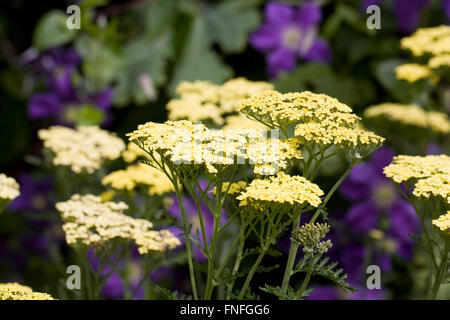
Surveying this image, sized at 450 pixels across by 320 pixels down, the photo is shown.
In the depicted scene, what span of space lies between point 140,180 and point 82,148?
9 centimetres

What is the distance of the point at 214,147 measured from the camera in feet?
1.66

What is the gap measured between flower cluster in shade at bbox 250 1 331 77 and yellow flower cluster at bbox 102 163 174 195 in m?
0.64

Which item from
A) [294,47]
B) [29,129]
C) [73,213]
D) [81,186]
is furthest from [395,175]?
[29,129]

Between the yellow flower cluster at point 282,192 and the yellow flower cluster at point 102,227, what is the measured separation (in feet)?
0.45

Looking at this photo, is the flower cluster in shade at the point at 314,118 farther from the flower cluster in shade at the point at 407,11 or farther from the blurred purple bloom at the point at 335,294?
the flower cluster in shade at the point at 407,11

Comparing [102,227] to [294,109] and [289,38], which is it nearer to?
[294,109]

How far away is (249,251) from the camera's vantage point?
57cm

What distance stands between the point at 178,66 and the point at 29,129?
42 centimetres

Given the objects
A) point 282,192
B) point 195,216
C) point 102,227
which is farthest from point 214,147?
point 195,216

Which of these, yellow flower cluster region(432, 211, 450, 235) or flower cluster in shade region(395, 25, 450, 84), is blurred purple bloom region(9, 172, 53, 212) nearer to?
flower cluster in shade region(395, 25, 450, 84)

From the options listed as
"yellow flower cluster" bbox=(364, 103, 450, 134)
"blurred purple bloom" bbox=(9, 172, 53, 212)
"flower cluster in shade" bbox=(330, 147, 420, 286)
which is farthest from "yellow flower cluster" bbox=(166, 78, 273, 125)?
"blurred purple bloom" bbox=(9, 172, 53, 212)

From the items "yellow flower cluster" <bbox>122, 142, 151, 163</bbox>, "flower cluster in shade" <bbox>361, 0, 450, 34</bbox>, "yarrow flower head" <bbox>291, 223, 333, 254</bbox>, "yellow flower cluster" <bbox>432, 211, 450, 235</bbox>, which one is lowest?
"yarrow flower head" <bbox>291, 223, 333, 254</bbox>

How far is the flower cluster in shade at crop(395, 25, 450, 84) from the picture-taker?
787mm

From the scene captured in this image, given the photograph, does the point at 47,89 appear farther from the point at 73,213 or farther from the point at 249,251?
the point at 249,251
